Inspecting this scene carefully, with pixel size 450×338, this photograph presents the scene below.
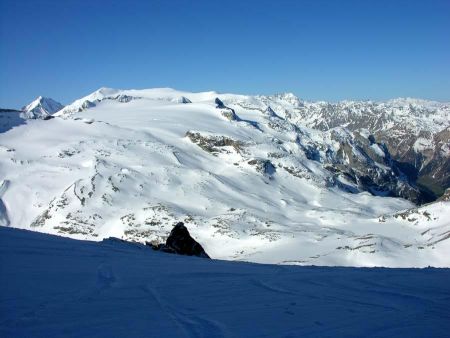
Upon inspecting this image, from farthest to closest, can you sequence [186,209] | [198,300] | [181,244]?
[186,209] < [181,244] < [198,300]

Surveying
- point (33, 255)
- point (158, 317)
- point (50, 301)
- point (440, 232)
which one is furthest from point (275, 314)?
point (440, 232)

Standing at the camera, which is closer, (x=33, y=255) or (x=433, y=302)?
(x=433, y=302)

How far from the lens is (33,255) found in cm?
1686

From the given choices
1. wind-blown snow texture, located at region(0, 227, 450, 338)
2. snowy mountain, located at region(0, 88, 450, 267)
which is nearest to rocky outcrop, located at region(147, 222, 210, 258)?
wind-blown snow texture, located at region(0, 227, 450, 338)

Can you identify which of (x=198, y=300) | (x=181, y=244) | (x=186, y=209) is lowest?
(x=198, y=300)

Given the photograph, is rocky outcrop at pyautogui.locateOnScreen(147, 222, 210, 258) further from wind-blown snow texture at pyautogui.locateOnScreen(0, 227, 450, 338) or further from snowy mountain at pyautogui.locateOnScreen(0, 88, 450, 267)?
snowy mountain at pyautogui.locateOnScreen(0, 88, 450, 267)

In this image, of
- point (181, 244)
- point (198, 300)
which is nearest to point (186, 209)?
point (181, 244)

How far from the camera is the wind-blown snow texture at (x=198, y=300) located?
9578 mm

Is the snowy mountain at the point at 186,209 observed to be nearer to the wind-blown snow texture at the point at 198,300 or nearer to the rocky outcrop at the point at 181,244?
the rocky outcrop at the point at 181,244

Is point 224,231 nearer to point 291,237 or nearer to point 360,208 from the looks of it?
point 291,237

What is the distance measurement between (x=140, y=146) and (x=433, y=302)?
18617 centimetres

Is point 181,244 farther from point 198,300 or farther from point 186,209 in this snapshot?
point 186,209

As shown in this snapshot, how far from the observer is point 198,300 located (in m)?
12.3

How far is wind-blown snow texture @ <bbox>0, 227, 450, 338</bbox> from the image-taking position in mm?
9578
